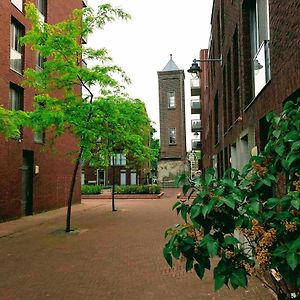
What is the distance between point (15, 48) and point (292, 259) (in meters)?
18.1

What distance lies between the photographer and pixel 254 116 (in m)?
8.38

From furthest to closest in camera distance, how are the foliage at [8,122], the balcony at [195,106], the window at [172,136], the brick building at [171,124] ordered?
the window at [172,136] < the brick building at [171,124] < the balcony at [195,106] < the foliage at [8,122]

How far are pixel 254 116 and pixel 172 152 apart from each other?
140 feet

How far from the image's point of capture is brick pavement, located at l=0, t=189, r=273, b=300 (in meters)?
6.04

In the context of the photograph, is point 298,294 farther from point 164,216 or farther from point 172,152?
point 172,152

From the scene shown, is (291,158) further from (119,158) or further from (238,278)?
(119,158)

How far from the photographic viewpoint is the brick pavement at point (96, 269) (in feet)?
19.8

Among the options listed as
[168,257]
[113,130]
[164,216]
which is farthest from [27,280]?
[164,216]

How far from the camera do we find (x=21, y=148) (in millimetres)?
18000

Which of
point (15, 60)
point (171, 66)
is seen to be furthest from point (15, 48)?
point (171, 66)

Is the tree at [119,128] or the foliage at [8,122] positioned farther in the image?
the tree at [119,128]

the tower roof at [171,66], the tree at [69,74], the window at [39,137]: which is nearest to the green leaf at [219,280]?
the tree at [69,74]

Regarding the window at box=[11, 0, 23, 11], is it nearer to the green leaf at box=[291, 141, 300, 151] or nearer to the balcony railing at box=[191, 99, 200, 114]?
the green leaf at box=[291, 141, 300, 151]

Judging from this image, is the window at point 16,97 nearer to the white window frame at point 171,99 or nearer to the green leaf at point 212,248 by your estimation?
the green leaf at point 212,248
